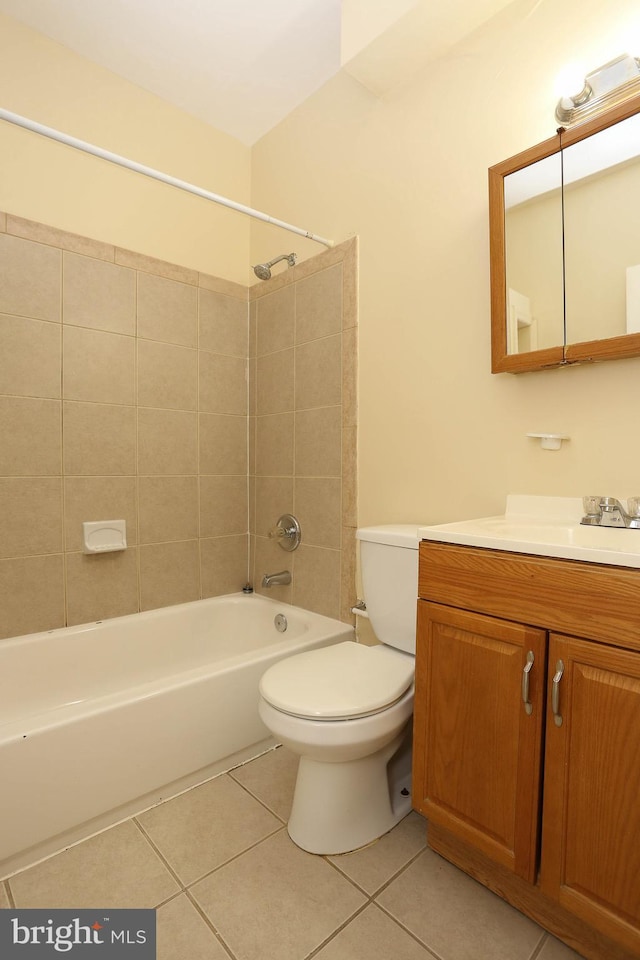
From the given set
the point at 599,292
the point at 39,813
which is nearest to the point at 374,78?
the point at 599,292

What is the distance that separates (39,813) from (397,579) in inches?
44.9

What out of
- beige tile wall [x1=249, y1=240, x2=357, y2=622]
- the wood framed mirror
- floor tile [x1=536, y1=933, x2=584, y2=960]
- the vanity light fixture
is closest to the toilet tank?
beige tile wall [x1=249, y1=240, x2=357, y2=622]

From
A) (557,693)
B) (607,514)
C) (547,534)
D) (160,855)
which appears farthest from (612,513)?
(160,855)

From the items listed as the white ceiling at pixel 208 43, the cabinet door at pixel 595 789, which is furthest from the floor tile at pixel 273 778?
the white ceiling at pixel 208 43

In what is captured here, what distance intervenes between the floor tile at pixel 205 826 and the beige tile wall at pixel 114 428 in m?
0.84

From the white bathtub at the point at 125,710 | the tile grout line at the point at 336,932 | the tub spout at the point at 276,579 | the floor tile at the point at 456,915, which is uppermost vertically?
the tub spout at the point at 276,579

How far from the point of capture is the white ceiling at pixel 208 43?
1.76 metres

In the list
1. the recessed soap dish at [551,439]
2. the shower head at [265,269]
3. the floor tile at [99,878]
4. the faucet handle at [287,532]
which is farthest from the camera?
the faucet handle at [287,532]

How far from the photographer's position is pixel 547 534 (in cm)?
118

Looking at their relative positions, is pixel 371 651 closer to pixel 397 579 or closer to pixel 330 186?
pixel 397 579

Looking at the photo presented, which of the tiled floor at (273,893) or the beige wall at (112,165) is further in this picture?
the beige wall at (112,165)

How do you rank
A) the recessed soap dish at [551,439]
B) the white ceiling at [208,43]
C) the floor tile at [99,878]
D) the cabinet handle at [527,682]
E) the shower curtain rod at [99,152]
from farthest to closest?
the white ceiling at [208,43]
the recessed soap dish at [551,439]
the shower curtain rod at [99,152]
the floor tile at [99,878]
the cabinet handle at [527,682]

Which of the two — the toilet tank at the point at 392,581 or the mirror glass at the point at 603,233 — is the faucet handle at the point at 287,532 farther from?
the mirror glass at the point at 603,233

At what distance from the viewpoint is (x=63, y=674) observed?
1877mm
